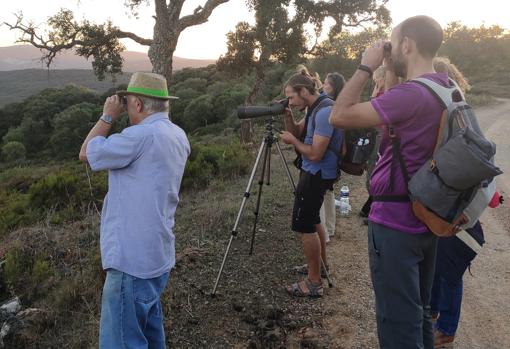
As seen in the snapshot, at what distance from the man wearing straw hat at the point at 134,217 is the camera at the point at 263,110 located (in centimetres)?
145

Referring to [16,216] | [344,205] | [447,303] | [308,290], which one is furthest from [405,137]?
[16,216]

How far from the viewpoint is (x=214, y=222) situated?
18.7ft

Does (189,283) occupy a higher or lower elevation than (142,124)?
lower

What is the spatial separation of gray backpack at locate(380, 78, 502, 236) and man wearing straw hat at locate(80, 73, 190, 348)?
1219mm

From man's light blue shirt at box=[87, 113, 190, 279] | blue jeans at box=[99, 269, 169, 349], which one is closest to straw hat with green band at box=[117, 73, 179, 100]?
man's light blue shirt at box=[87, 113, 190, 279]

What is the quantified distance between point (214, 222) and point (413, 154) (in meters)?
3.95

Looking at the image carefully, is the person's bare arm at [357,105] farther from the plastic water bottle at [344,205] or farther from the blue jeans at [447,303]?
the plastic water bottle at [344,205]

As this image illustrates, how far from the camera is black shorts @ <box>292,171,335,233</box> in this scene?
3648 mm

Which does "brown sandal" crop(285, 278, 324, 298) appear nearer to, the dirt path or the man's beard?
the dirt path

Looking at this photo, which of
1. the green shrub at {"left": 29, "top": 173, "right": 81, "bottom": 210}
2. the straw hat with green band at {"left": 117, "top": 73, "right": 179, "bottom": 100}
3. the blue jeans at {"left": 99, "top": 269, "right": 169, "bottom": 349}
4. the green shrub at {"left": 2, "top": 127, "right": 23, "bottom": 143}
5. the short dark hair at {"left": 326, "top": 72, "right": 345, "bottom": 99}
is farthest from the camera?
the green shrub at {"left": 2, "top": 127, "right": 23, "bottom": 143}

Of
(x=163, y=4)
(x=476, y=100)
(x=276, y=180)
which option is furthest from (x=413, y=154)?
(x=476, y=100)

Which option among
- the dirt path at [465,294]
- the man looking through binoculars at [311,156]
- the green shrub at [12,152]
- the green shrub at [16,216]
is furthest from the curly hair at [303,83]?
the green shrub at [12,152]

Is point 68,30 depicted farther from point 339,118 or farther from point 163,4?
point 339,118

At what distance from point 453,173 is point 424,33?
691mm
